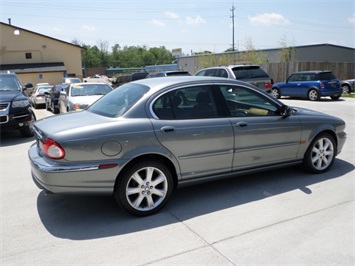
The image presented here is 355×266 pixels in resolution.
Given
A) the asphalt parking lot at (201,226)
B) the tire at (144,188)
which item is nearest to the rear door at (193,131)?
the tire at (144,188)

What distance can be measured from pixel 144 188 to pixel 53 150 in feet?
3.65

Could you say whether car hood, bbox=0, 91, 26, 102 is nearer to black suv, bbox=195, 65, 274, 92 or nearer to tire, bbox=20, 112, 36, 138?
tire, bbox=20, 112, 36, 138

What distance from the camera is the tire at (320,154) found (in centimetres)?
525

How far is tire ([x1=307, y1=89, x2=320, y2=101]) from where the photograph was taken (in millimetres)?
17388

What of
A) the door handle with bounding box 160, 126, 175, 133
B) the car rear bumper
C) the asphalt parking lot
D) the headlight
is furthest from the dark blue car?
the car rear bumper

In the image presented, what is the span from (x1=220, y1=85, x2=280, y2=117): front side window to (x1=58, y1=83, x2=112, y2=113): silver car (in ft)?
20.9

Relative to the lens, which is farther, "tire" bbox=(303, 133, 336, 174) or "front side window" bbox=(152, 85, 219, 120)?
"tire" bbox=(303, 133, 336, 174)

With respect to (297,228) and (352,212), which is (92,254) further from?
(352,212)

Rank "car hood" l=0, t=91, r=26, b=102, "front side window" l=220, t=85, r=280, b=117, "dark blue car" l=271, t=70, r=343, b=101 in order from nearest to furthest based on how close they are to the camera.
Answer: "front side window" l=220, t=85, r=280, b=117, "car hood" l=0, t=91, r=26, b=102, "dark blue car" l=271, t=70, r=343, b=101

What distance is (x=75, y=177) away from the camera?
359 centimetres

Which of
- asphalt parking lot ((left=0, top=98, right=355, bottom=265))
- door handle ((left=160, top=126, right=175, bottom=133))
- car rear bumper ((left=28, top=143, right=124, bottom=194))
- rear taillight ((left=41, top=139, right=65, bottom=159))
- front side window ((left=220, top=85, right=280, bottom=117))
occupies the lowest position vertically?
asphalt parking lot ((left=0, top=98, right=355, bottom=265))

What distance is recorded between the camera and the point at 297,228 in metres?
3.62

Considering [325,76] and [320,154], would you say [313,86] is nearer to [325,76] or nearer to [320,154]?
[325,76]

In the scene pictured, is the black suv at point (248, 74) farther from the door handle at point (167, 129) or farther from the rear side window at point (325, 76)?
the door handle at point (167, 129)
